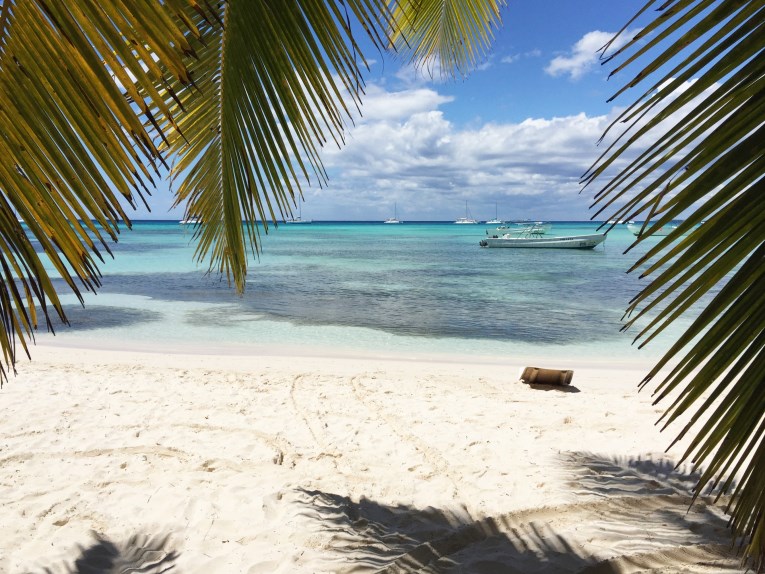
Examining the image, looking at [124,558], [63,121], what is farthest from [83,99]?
[124,558]

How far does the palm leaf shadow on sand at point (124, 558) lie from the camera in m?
3.12

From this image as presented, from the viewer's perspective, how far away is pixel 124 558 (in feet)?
10.7

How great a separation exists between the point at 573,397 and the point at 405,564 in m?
4.40

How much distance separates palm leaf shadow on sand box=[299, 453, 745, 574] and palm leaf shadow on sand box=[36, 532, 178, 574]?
99cm

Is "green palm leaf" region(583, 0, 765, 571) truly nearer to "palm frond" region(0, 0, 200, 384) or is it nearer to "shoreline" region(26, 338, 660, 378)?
"palm frond" region(0, 0, 200, 384)

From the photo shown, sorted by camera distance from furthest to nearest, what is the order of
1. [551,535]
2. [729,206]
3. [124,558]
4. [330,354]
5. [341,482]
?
[330,354] < [341,482] < [551,535] < [124,558] < [729,206]

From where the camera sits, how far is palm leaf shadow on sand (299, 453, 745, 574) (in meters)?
3.21

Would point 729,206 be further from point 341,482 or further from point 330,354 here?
point 330,354

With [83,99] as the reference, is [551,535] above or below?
below

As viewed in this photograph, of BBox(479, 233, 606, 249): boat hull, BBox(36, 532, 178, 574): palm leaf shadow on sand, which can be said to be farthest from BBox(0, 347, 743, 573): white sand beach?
BBox(479, 233, 606, 249): boat hull

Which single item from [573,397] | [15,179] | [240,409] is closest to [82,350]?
[240,409]

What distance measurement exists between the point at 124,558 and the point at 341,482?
65.1 inches

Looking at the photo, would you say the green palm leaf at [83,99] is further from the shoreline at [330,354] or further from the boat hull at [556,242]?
the boat hull at [556,242]

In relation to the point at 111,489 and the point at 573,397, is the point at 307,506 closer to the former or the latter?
the point at 111,489
